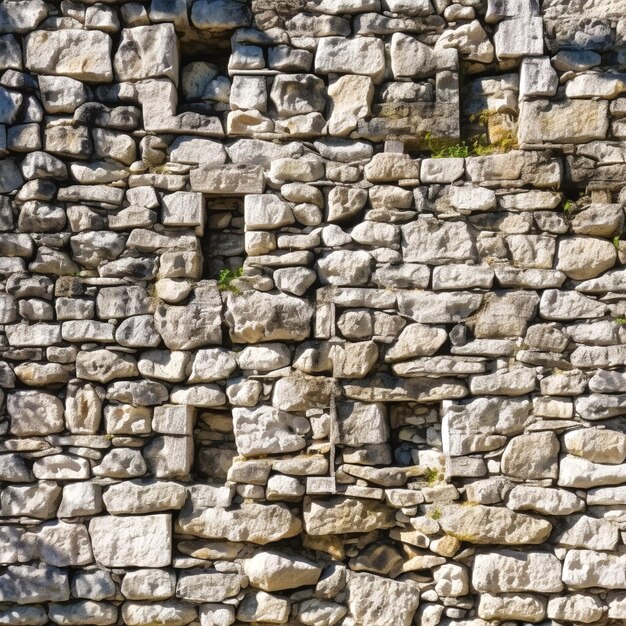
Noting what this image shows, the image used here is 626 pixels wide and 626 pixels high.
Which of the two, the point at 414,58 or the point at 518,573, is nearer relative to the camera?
the point at 518,573

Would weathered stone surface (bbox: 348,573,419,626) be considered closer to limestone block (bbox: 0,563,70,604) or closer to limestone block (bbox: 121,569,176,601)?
limestone block (bbox: 121,569,176,601)

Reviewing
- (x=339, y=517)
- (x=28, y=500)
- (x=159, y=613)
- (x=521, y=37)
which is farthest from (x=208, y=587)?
(x=521, y=37)

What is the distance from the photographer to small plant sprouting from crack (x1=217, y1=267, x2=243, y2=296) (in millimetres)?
4113

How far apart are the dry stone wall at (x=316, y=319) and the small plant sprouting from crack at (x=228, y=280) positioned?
0.01 meters

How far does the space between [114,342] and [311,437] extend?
1.13 m

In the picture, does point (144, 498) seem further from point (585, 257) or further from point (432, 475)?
point (585, 257)

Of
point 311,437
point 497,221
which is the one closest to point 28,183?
point 311,437

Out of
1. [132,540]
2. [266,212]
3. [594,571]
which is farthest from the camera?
[266,212]

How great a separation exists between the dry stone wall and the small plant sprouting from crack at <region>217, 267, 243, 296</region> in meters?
0.01

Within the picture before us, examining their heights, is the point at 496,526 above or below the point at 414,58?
below

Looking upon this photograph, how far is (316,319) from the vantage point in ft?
13.4

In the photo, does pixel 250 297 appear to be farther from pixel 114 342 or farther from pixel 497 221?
pixel 497 221

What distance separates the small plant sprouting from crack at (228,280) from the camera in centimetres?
411

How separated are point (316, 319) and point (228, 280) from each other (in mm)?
512
